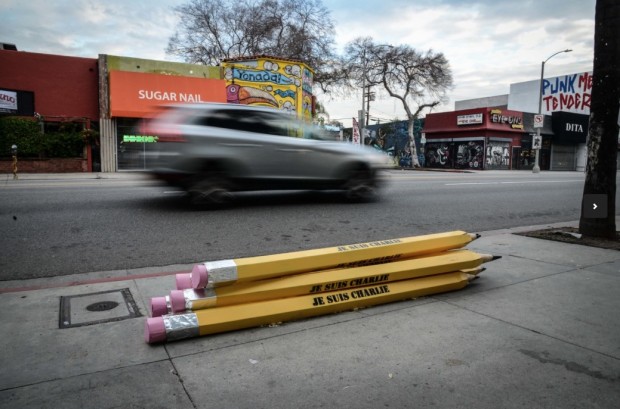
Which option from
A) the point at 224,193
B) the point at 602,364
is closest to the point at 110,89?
the point at 224,193

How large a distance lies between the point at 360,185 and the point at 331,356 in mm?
6668

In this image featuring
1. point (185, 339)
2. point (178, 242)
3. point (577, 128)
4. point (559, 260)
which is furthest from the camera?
point (577, 128)

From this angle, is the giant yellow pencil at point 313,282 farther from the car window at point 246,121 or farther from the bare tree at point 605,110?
the car window at point 246,121

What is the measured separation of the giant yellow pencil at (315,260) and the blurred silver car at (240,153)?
14.5 ft

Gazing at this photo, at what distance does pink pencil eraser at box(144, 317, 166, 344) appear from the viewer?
9.36 feet

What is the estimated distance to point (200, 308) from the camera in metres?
3.09

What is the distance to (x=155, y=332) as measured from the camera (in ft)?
9.37

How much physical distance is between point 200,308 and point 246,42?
38748 mm

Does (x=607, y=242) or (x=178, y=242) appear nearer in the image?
(x=178, y=242)

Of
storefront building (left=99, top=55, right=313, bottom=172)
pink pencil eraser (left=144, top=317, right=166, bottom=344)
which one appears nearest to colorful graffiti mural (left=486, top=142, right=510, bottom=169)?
storefront building (left=99, top=55, right=313, bottom=172)

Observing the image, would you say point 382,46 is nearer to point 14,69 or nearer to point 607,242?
point 14,69

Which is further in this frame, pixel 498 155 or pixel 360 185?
pixel 498 155

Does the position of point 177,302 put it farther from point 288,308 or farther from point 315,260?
point 315,260

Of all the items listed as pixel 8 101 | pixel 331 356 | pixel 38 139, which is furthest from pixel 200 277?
pixel 8 101
